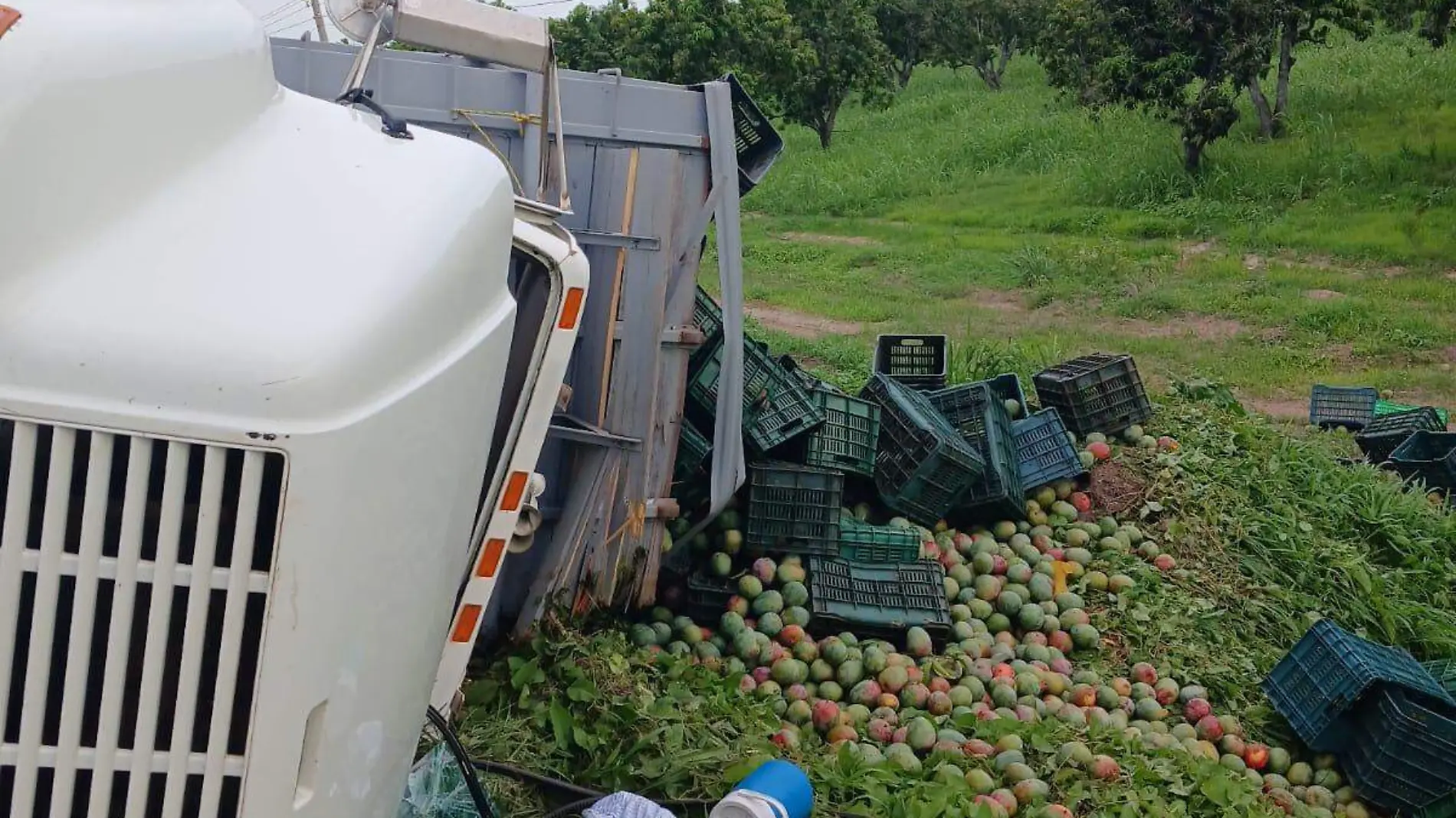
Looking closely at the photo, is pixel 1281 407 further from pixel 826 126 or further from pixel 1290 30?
pixel 826 126

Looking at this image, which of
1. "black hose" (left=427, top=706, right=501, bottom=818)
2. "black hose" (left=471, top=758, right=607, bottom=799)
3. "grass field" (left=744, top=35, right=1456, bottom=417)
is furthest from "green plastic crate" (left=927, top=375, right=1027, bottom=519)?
"black hose" (left=427, top=706, right=501, bottom=818)

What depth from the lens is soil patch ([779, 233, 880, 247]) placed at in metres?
19.0

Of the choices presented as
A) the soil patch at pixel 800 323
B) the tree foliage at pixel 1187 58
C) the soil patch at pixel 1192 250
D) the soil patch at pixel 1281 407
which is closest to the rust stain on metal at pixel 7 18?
the soil patch at pixel 1281 407

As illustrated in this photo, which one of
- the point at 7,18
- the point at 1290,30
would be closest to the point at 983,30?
the point at 1290,30

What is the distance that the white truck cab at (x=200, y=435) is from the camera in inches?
77.6

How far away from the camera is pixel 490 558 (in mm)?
2896

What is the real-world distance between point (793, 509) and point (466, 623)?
9.25ft

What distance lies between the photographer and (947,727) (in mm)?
4980

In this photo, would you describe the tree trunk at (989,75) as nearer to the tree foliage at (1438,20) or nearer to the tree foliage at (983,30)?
the tree foliage at (983,30)

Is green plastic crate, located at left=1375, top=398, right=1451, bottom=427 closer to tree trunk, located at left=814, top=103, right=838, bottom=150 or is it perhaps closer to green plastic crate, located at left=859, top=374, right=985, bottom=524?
green plastic crate, located at left=859, top=374, right=985, bottom=524

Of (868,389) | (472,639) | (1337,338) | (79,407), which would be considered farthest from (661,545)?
(1337,338)

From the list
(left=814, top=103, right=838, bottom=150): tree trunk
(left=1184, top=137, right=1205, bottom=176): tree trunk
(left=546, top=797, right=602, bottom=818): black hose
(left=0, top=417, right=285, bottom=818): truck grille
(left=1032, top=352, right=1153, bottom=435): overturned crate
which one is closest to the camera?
(left=0, top=417, right=285, bottom=818): truck grille

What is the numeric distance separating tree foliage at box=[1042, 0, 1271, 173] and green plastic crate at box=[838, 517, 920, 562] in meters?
13.9

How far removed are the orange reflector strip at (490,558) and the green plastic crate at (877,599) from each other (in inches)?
107
